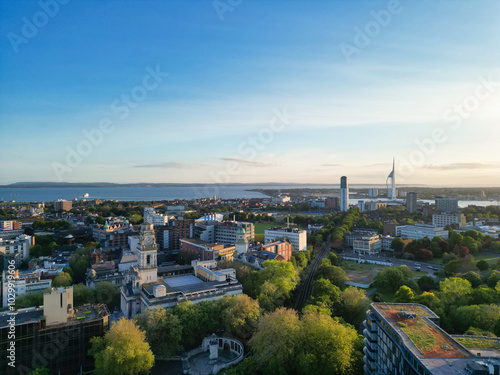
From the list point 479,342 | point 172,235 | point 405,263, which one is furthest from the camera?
point 172,235

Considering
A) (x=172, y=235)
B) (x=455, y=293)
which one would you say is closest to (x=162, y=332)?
(x=455, y=293)

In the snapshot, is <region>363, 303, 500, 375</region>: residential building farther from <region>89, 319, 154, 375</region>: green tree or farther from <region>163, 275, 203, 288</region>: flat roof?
<region>163, 275, 203, 288</region>: flat roof

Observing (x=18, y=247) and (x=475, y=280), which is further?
(x=18, y=247)

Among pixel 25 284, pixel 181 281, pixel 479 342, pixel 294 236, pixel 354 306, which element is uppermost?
pixel 479 342

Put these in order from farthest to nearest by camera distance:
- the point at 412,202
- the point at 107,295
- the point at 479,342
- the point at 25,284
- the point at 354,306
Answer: the point at 412,202 → the point at 25,284 → the point at 107,295 → the point at 354,306 → the point at 479,342

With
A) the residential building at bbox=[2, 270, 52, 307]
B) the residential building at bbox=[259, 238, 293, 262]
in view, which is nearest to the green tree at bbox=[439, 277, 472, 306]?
the residential building at bbox=[259, 238, 293, 262]

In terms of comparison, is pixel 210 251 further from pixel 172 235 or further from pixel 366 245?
pixel 366 245

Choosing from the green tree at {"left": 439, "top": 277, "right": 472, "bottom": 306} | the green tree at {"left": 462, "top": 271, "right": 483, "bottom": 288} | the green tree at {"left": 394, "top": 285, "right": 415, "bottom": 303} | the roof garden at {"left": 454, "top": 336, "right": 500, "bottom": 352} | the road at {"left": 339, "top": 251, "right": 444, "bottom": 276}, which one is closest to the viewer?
the roof garden at {"left": 454, "top": 336, "right": 500, "bottom": 352}
